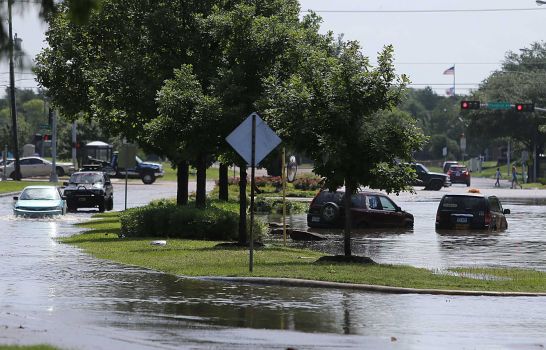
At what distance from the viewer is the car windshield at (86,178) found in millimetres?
51375

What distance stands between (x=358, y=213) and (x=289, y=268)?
19285 mm

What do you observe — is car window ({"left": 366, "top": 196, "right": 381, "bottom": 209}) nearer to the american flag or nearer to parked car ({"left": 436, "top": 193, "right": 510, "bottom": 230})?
parked car ({"left": 436, "top": 193, "right": 510, "bottom": 230})

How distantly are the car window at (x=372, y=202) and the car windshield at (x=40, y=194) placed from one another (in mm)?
12386

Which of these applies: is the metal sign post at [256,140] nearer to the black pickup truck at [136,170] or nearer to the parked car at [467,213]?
the parked car at [467,213]

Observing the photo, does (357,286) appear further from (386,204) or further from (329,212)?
(386,204)

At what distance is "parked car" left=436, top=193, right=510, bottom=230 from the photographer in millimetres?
40969

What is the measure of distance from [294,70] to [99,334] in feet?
50.3

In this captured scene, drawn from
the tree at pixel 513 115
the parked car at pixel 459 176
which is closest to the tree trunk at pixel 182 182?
the parked car at pixel 459 176

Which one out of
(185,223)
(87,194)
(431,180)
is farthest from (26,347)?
(431,180)

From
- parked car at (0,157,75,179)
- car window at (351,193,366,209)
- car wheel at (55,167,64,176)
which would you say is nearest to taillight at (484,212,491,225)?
car window at (351,193,366,209)

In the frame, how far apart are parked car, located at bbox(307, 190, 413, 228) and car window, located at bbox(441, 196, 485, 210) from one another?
1414 mm

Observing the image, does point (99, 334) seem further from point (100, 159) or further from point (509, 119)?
point (509, 119)

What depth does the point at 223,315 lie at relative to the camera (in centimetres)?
1598

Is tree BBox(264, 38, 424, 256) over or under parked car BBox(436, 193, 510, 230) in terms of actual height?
over
